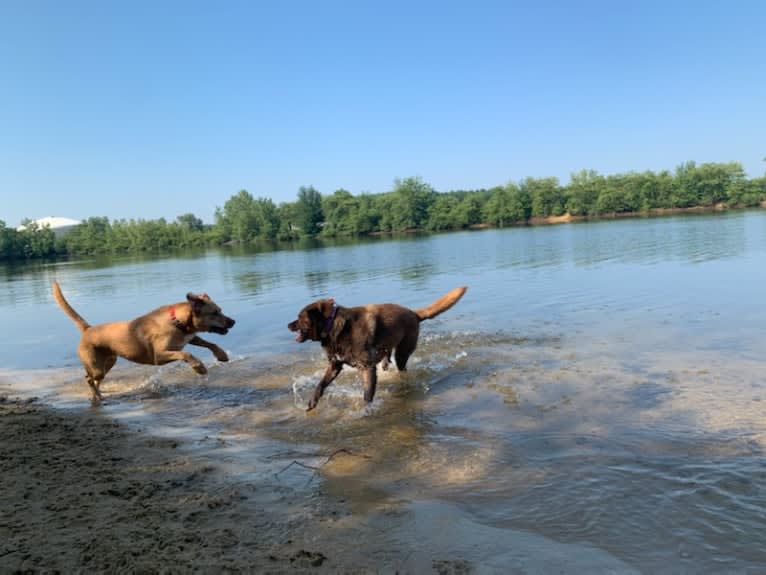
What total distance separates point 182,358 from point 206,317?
85 cm

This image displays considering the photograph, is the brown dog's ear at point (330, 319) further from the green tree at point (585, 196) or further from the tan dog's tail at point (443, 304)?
the green tree at point (585, 196)

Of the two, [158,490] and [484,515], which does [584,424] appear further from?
[158,490]

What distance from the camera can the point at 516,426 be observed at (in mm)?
6547

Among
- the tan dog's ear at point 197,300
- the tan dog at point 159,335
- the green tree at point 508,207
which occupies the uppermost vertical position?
the green tree at point 508,207

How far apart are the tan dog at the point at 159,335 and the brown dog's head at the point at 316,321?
2258mm

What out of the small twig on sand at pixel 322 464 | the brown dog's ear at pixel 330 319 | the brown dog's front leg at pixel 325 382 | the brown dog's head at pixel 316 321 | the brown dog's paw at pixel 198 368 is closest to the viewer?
the small twig on sand at pixel 322 464

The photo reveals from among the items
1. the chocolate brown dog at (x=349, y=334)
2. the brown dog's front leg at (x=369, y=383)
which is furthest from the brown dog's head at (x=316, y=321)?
the brown dog's front leg at (x=369, y=383)

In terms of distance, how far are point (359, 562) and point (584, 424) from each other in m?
4.00

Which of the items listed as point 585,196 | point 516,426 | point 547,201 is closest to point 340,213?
point 547,201

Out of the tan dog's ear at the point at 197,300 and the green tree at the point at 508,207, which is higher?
the green tree at the point at 508,207

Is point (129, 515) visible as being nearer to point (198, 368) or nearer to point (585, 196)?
point (198, 368)

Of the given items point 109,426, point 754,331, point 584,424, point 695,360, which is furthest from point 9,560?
point 754,331

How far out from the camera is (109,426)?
7.66 meters

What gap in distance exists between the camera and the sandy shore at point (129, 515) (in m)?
3.56
